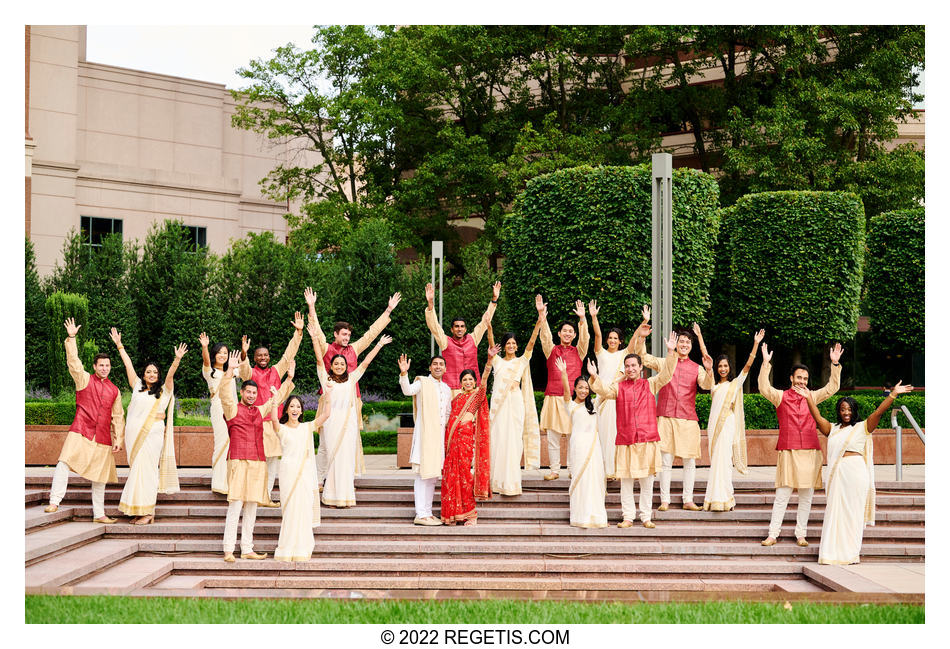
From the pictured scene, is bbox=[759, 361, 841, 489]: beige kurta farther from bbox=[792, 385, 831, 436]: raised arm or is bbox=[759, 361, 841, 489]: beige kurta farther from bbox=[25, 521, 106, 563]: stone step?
bbox=[25, 521, 106, 563]: stone step

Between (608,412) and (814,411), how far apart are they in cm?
225

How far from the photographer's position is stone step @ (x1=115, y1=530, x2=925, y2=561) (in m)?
9.04

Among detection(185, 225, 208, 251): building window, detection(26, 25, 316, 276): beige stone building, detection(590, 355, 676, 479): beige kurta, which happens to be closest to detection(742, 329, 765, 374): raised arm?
detection(590, 355, 676, 479): beige kurta

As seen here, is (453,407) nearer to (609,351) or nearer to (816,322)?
(609,351)

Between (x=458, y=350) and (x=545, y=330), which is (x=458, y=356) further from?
(x=545, y=330)

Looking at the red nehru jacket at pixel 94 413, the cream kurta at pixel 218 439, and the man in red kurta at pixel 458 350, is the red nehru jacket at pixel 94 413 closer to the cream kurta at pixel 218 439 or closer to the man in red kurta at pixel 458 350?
the cream kurta at pixel 218 439

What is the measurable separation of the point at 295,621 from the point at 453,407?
10.8 feet

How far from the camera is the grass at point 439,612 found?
666 centimetres

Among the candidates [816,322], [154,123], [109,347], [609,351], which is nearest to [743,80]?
[816,322]

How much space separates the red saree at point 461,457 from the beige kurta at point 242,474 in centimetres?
188

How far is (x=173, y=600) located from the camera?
706 cm

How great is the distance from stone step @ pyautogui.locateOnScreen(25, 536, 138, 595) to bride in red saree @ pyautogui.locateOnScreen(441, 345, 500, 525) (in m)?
3.28

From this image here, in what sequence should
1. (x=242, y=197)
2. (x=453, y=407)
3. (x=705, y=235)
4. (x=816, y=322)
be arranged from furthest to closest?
(x=242, y=197) < (x=816, y=322) < (x=705, y=235) < (x=453, y=407)

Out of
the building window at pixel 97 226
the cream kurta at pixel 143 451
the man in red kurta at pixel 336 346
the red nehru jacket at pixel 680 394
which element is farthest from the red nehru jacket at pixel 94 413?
the building window at pixel 97 226
